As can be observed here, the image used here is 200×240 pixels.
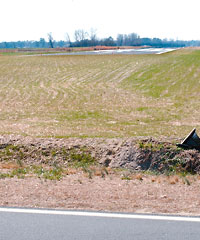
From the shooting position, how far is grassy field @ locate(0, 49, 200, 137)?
12797mm

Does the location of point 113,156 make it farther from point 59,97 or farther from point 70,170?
point 59,97

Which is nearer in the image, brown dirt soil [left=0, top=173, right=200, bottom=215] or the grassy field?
brown dirt soil [left=0, top=173, right=200, bottom=215]

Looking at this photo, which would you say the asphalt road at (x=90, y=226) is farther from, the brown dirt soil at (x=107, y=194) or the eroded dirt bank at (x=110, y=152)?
the eroded dirt bank at (x=110, y=152)

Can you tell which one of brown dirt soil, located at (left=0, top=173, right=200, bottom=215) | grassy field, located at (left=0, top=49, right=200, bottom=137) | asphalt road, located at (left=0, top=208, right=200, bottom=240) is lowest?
grassy field, located at (left=0, top=49, right=200, bottom=137)

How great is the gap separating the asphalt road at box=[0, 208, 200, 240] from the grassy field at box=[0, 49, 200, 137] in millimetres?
6128

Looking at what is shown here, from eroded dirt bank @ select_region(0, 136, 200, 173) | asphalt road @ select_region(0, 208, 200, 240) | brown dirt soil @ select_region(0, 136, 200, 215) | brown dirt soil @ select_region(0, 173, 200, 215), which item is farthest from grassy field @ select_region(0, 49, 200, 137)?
asphalt road @ select_region(0, 208, 200, 240)

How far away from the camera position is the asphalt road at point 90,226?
4.92 meters

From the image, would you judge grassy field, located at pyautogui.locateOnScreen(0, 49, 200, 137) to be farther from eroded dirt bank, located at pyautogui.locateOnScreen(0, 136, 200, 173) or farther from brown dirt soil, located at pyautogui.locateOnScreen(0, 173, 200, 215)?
brown dirt soil, located at pyautogui.locateOnScreen(0, 173, 200, 215)

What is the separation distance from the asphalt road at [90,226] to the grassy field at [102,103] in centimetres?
613

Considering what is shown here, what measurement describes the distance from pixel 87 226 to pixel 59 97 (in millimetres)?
16159

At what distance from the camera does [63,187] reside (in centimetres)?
686

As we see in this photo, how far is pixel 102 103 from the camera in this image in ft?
61.8

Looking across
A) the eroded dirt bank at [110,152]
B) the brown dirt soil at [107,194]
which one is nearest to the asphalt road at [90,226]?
the brown dirt soil at [107,194]

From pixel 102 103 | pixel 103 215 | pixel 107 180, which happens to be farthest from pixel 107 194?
pixel 102 103
